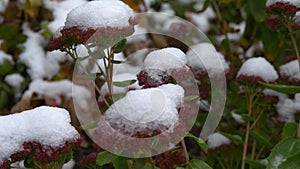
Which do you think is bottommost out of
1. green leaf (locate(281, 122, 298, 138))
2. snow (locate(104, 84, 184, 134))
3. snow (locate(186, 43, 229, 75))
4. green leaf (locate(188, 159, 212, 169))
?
green leaf (locate(281, 122, 298, 138))

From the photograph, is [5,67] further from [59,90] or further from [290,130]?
[290,130]

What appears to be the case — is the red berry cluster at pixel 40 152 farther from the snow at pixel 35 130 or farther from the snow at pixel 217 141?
the snow at pixel 217 141

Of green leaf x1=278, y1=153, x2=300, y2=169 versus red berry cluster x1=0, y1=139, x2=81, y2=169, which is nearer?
red berry cluster x1=0, y1=139, x2=81, y2=169

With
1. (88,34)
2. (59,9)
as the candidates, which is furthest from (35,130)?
(59,9)

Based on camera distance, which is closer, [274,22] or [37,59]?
[274,22]

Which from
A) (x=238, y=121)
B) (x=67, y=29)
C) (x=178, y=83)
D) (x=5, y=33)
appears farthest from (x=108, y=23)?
(x=5, y=33)

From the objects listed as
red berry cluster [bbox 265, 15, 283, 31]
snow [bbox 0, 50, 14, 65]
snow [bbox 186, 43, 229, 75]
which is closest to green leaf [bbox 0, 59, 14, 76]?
snow [bbox 0, 50, 14, 65]

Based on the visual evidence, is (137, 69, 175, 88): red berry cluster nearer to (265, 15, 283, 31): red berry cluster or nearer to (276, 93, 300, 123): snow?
(265, 15, 283, 31): red berry cluster
